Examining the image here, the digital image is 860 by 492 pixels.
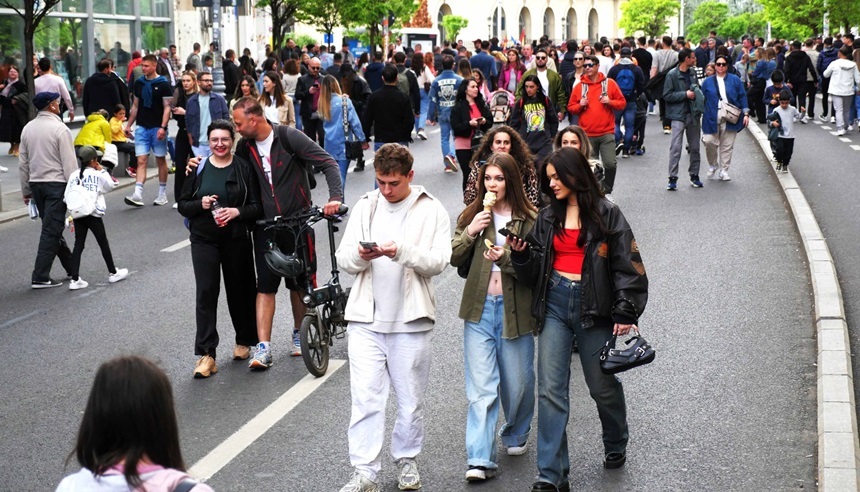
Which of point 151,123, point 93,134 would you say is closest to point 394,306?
point 93,134

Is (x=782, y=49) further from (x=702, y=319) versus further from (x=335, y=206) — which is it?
(x=335, y=206)

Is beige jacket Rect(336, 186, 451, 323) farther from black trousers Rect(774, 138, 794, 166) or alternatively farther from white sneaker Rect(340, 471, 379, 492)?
black trousers Rect(774, 138, 794, 166)

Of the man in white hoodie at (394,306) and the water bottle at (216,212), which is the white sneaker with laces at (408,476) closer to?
the man in white hoodie at (394,306)

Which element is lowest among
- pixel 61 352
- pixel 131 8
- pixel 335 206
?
pixel 61 352

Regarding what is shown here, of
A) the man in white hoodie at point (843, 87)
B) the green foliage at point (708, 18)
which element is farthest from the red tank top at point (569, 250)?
the green foliage at point (708, 18)

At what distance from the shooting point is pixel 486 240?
242 inches

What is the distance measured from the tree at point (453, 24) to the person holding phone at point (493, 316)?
90894mm

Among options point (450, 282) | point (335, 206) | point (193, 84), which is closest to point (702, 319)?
point (450, 282)

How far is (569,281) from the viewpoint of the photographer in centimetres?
595

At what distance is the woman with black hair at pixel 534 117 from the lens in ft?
42.0

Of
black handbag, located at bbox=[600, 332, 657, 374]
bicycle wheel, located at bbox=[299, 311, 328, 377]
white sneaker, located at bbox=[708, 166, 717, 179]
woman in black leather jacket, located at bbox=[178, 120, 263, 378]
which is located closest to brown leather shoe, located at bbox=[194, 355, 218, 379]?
woman in black leather jacket, located at bbox=[178, 120, 263, 378]

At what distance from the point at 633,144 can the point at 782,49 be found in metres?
13.4

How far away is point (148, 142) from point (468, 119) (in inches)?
191

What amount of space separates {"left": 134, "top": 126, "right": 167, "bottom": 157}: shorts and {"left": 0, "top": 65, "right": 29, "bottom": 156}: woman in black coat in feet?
17.3
